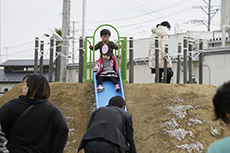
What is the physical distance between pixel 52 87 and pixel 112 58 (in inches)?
78.2

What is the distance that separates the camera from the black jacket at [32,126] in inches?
125

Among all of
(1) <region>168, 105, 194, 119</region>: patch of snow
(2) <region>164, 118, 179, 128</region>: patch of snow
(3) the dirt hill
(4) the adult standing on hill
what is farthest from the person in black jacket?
(4) the adult standing on hill

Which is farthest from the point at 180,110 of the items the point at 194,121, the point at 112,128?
the point at 112,128

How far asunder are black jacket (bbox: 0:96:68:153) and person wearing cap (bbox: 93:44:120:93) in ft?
17.0

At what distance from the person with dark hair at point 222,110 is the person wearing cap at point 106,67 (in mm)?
6637

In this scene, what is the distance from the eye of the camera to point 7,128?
10.6 ft

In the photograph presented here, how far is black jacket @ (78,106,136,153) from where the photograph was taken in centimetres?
391

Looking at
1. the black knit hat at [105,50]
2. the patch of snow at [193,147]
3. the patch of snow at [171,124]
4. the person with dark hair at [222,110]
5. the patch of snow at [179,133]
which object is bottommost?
the patch of snow at [193,147]

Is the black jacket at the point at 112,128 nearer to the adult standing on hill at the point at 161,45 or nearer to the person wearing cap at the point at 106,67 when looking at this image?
the person wearing cap at the point at 106,67

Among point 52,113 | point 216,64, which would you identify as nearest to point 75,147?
point 52,113

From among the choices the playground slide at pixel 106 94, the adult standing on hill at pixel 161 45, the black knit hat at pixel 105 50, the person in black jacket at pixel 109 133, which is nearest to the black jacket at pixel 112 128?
the person in black jacket at pixel 109 133

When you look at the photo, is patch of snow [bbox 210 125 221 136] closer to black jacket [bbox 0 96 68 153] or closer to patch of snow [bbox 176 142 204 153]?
patch of snow [bbox 176 142 204 153]

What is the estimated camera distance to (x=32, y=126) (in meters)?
3.23

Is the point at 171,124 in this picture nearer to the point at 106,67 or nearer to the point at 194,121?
the point at 194,121
